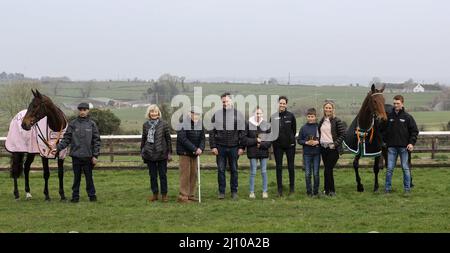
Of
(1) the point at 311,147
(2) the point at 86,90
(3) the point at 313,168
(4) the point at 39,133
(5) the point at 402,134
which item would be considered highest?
(2) the point at 86,90

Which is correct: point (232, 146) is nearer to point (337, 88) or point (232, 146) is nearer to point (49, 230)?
point (49, 230)

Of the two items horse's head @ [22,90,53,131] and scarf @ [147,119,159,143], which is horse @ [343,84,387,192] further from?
horse's head @ [22,90,53,131]

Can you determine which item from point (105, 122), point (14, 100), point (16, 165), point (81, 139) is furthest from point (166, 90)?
point (81, 139)

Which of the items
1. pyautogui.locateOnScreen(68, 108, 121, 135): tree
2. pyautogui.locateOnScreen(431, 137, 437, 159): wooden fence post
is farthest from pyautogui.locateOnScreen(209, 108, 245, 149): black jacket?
pyautogui.locateOnScreen(68, 108, 121, 135): tree

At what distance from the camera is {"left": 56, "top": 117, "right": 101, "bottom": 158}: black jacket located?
36.2 ft

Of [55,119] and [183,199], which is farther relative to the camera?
[55,119]

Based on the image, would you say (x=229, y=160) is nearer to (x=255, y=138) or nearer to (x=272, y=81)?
(x=255, y=138)

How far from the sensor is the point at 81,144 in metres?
11.0

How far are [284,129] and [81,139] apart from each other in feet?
12.8

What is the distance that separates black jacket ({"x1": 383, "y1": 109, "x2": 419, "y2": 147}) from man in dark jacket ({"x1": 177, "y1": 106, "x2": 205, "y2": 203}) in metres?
3.80

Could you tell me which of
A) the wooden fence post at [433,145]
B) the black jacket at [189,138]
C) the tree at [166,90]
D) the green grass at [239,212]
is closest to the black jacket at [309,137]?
the green grass at [239,212]

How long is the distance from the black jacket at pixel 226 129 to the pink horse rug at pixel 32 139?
3.04 m

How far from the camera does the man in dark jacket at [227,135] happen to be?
36.4 feet

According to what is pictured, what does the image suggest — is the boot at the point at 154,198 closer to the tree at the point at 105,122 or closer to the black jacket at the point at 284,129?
the black jacket at the point at 284,129
